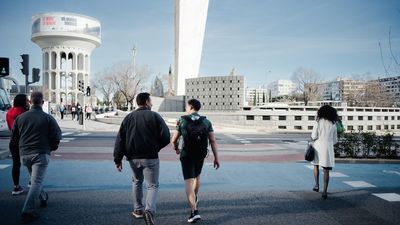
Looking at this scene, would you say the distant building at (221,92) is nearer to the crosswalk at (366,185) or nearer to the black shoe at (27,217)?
the crosswalk at (366,185)

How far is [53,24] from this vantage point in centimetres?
9625

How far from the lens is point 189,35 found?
35.2m

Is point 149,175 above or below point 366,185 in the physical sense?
above

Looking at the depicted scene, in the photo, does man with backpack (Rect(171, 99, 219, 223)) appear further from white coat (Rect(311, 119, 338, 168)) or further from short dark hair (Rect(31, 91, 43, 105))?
white coat (Rect(311, 119, 338, 168))

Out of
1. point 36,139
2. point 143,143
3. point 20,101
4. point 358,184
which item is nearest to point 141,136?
point 143,143

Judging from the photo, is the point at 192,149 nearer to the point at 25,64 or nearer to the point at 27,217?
the point at 27,217

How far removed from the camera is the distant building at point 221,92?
102 feet

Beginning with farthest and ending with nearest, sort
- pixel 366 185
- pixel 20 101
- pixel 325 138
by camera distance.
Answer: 1. pixel 366 185
2. pixel 20 101
3. pixel 325 138

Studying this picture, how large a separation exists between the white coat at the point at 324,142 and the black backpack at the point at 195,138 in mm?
2557

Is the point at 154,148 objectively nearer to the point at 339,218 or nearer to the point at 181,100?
the point at 339,218

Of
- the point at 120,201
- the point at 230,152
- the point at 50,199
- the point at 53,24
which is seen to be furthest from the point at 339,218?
the point at 53,24

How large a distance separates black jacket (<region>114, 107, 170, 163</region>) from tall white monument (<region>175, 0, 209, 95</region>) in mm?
31912

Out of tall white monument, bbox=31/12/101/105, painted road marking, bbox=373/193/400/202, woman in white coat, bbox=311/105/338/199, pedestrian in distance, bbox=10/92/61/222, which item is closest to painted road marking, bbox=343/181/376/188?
painted road marking, bbox=373/193/400/202

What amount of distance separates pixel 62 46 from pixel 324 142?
4091 inches
